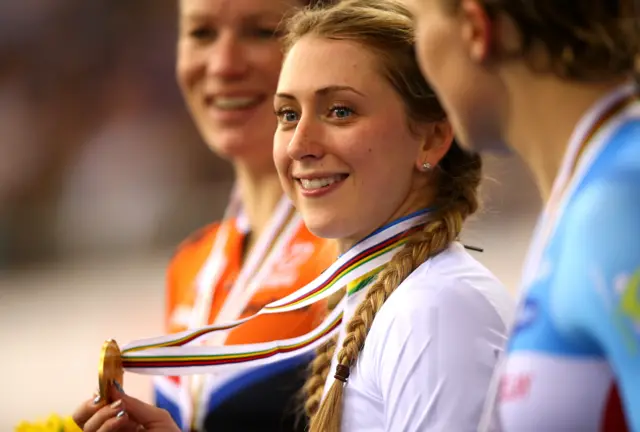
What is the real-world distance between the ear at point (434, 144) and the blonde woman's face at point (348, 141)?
2 centimetres

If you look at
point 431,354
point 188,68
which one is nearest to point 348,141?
point 431,354

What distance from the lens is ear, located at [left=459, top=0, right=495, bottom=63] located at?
885mm

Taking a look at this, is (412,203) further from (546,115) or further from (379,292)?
(546,115)

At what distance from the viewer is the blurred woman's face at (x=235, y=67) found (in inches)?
81.5

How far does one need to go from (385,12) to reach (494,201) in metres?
0.59

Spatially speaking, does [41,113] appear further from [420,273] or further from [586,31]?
[586,31]

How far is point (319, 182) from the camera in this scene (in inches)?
52.2

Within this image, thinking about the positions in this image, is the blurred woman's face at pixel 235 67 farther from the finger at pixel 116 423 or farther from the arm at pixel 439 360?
the arm at pixel 439 360

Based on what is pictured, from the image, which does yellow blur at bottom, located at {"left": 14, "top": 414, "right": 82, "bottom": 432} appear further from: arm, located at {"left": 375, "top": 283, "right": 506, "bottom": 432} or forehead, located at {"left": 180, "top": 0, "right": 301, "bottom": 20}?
forehead, located at {"left": 180, "top": 0, "right": 301, "bottom": 20}

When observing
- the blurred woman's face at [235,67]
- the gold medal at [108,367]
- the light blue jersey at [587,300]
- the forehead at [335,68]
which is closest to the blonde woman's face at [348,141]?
the forehead at [335,68]

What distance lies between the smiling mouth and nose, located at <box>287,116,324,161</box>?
3cm

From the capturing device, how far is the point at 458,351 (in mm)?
1166

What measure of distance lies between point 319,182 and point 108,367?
1.26 feet

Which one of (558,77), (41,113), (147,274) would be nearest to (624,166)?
(558,77)
